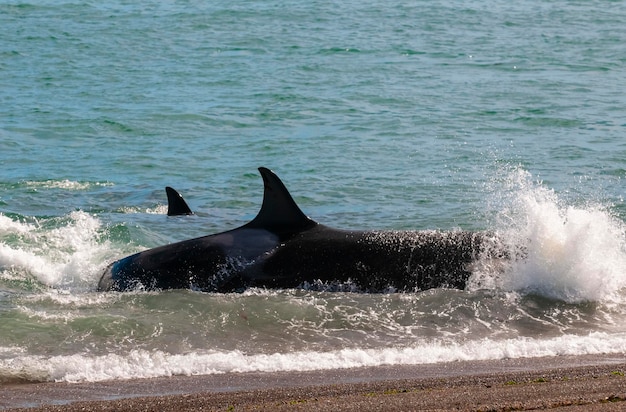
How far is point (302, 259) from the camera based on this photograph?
41.0 feet

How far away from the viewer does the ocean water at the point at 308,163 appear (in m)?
11.1

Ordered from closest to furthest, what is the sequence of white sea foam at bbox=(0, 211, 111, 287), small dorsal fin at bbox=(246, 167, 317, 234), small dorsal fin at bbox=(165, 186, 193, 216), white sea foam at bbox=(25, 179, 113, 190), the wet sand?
1. the wet sand
2. small dorsal fin at bbox=(246, 167, 317, 234)
3. white sea foam at bbox=(0, 211, 111, 287)
4. small dorsal fin at bbox=(165, 186, 193, 216)
5. white sea foam at bbox=(25, 179, 113, 190)

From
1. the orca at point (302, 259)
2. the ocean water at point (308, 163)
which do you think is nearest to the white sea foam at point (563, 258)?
the ocean water at point (308, 163)

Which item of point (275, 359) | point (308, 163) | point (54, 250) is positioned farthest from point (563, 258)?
point (308, 163)

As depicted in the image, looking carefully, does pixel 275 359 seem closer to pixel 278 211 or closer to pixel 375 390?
pixel 375 390

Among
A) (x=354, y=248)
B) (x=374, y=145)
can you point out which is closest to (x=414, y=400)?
(x=354, y=248)

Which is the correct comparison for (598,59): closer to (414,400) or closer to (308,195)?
(308,195)

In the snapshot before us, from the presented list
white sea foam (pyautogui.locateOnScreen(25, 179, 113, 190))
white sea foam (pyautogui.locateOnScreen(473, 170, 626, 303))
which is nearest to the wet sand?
white sea foam (pyautogui.locateOnScreen(473, 170, 626, 303))

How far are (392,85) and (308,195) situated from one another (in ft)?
39.1

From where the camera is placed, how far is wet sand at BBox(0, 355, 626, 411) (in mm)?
7770

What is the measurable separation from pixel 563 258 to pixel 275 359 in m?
4.13

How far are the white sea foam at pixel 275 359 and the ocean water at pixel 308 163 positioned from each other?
3 cm

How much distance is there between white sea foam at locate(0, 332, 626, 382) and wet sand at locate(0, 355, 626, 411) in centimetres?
21

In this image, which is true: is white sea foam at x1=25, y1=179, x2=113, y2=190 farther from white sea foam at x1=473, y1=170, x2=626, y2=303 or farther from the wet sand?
the wet sand
